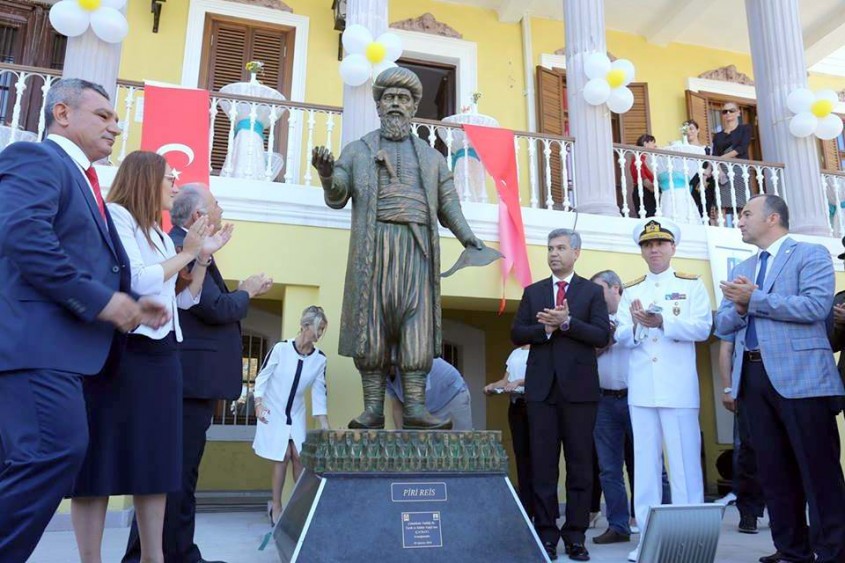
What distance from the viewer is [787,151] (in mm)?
7566

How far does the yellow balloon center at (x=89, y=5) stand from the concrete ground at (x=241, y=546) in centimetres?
426

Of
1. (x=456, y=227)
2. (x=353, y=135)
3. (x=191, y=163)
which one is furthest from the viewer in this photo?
(x=353, y=135)

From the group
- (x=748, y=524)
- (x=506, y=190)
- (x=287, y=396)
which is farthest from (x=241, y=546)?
(x=506, y=190)

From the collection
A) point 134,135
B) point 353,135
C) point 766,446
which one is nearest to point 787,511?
point 766,446

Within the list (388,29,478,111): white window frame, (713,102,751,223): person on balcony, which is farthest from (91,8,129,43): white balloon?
(713,102,751,223): person on balcony

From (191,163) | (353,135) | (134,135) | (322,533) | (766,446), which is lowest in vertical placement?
(322,533)

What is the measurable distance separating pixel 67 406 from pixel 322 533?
1.19m

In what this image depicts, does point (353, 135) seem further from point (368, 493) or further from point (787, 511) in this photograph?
point (787, 511)

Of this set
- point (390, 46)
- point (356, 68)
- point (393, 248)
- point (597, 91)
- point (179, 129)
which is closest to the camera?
point (393, 248)

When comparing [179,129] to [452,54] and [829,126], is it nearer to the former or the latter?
[452,54]

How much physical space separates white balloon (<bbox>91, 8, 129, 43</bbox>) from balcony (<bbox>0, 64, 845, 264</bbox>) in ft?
1.37

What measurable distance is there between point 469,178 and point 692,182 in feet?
9.00

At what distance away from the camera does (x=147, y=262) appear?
229 cm

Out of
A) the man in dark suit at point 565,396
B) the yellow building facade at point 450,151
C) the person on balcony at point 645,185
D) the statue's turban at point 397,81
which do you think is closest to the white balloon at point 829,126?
the yellow building facade at point 450,151
